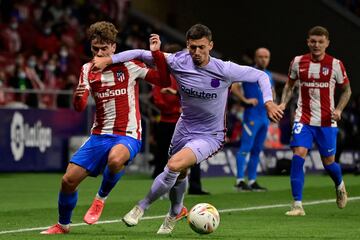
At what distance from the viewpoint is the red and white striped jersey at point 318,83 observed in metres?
13.5

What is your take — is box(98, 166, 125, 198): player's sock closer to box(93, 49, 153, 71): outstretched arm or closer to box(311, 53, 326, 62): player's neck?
box(93, 49, 153, 71): outstretched arm

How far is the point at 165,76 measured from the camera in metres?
10.8

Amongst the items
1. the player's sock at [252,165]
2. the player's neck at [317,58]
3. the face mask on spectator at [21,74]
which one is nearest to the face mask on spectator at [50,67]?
the face mask on spectator at [21,74]

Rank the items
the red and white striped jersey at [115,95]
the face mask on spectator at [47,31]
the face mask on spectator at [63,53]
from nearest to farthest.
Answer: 1. the red and white striped jersey at [115,95]
2. the face mask on spectator at [63,53]
3. the face mask on spectator at [47,31]

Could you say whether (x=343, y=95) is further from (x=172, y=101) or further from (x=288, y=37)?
(x=288, y=37)

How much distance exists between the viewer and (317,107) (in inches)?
533

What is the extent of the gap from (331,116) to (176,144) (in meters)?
3.20

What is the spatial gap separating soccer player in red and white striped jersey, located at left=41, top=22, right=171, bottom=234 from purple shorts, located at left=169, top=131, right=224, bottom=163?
40 centimetres

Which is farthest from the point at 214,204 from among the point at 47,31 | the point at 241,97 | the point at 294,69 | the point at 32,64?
the point at 47,31

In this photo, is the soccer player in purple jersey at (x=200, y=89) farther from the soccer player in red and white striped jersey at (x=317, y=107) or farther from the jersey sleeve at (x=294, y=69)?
the jersey sleeve at (x=294, y=69)

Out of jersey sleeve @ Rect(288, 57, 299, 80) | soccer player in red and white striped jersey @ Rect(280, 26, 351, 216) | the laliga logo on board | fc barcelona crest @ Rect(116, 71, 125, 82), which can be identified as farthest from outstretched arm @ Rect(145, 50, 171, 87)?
the laliga logo on board

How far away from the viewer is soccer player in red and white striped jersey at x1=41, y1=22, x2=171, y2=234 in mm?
10656

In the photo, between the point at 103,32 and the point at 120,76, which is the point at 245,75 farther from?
the point at 103,32

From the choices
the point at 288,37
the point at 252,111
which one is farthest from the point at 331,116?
the point at 288,37
